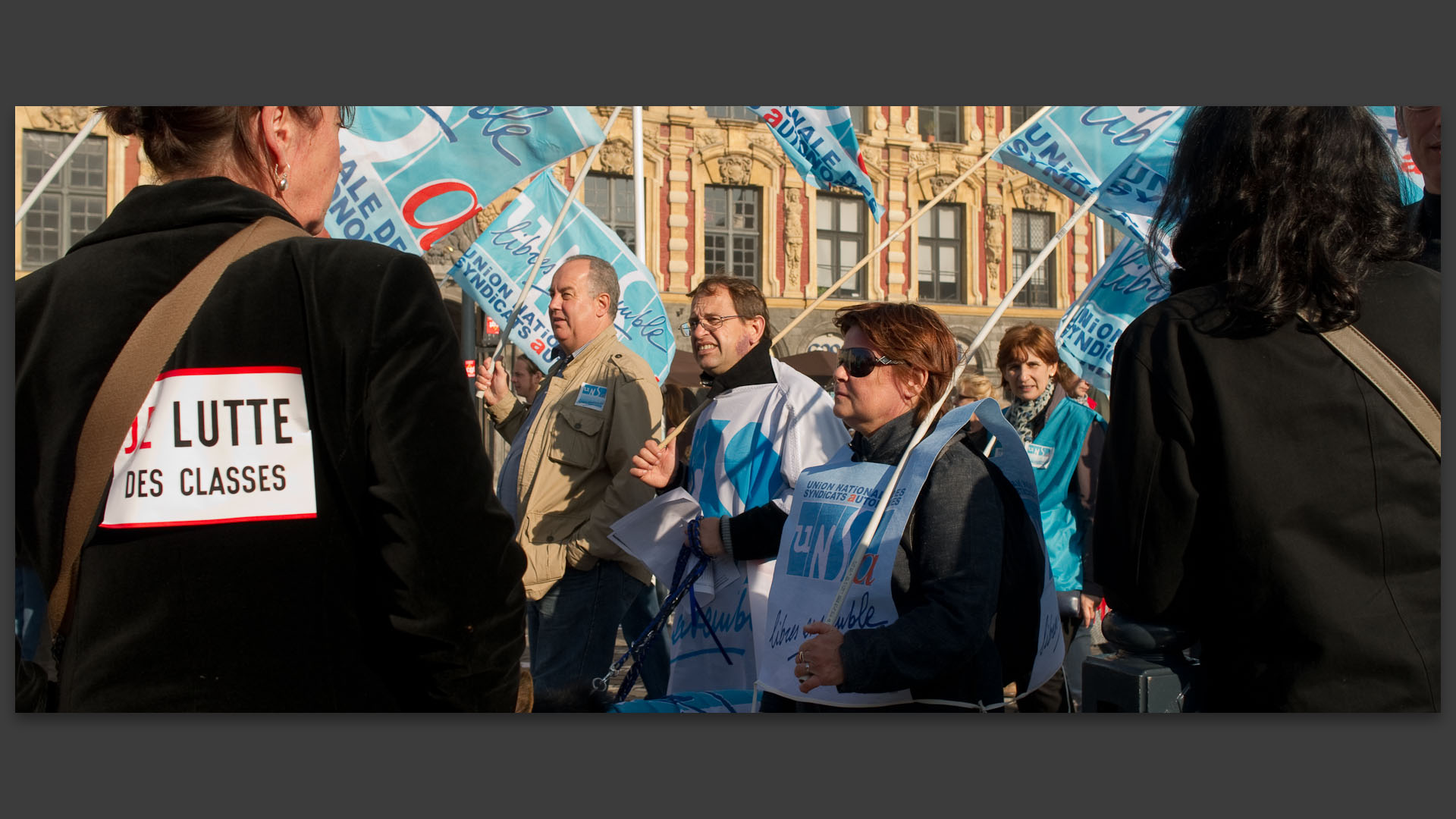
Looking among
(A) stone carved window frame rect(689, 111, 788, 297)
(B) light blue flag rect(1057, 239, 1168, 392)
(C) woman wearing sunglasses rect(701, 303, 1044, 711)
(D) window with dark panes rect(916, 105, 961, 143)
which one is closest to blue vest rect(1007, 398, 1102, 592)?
(B) light blue flag rect(1057, 239, 1168, 392)

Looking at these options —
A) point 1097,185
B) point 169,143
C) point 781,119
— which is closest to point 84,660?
point 169,143

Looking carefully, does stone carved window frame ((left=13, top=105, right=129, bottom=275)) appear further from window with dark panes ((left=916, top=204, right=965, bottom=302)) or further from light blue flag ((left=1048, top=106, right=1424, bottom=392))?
window with dark panes ((left=916, top=204, right=965, bottom=302))

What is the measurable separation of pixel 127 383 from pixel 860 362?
188cm

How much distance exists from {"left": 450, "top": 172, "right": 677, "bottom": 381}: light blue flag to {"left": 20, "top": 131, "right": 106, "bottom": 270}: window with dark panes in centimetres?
195

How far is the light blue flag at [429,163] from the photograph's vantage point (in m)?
5.38

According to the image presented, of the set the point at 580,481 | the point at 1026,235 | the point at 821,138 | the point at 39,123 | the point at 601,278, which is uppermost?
the point at 1026,235

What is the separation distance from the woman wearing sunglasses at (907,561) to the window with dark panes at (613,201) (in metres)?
12.4

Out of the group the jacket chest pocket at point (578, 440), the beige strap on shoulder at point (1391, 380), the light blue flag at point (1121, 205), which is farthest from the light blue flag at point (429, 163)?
the beige strap on shoulder at point (1391, 380)

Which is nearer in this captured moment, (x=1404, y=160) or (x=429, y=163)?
(x=1404, y=160)

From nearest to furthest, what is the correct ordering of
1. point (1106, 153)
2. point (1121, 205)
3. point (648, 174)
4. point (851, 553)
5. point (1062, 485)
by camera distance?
point (851, 553)
point (1106, 153)
point (1121, 205)
point (1062, 485)
point (648, 174)

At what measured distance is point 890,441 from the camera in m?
3.24

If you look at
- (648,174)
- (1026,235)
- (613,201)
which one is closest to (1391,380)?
(648,174)

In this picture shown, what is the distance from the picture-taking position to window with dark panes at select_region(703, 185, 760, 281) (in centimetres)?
1450

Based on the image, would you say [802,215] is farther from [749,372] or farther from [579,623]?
[579,623]
